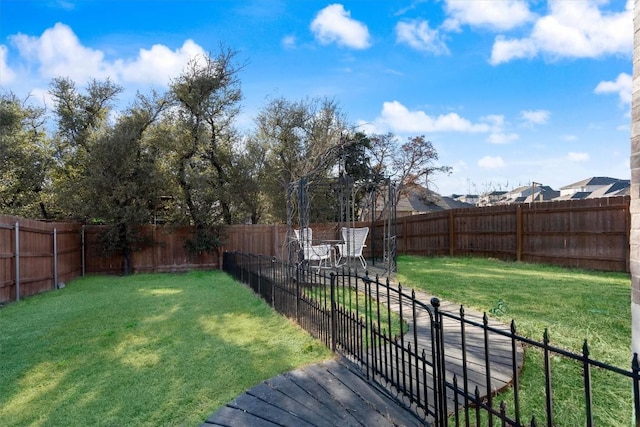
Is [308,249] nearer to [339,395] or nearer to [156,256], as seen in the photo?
[339,395]

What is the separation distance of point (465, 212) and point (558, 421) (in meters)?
9.43

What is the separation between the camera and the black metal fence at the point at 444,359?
154 centimetres

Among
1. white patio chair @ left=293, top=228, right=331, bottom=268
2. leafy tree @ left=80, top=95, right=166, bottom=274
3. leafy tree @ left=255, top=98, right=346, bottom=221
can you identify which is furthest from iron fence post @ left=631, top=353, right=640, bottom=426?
leafy tree @ left=255, top=98, right=346, bottom=221

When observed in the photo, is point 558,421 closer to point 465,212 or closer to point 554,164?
point 465,212

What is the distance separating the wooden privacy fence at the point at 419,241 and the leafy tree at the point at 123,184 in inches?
21.8

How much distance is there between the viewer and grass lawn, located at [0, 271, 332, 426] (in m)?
2.69

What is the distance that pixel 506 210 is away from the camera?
31.9ft

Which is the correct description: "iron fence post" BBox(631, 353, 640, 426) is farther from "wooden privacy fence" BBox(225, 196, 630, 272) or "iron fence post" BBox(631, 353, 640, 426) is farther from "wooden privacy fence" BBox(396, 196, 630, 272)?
"wooden privacy fence" BBox(396, 196, 630, 272)

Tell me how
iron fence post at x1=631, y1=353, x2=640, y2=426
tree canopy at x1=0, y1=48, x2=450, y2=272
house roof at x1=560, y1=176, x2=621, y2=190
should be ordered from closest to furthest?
iron fence post at x1=631, y1=353, x2=640, y2=426, tree canopy at x1=0, y1=48, x2=450, y2=272, house roof at x1=560, y1=176, x2=621, y2=190

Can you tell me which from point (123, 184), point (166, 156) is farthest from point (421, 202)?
point (123, 184)

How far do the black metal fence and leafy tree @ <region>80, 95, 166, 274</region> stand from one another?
278 inches

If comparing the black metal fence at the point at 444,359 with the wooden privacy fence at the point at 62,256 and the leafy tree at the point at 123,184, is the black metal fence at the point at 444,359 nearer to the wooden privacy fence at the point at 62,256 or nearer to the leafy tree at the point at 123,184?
the wooden privacy fence at the point at 62,256

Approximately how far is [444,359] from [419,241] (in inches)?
436

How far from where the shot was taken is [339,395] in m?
2.58
